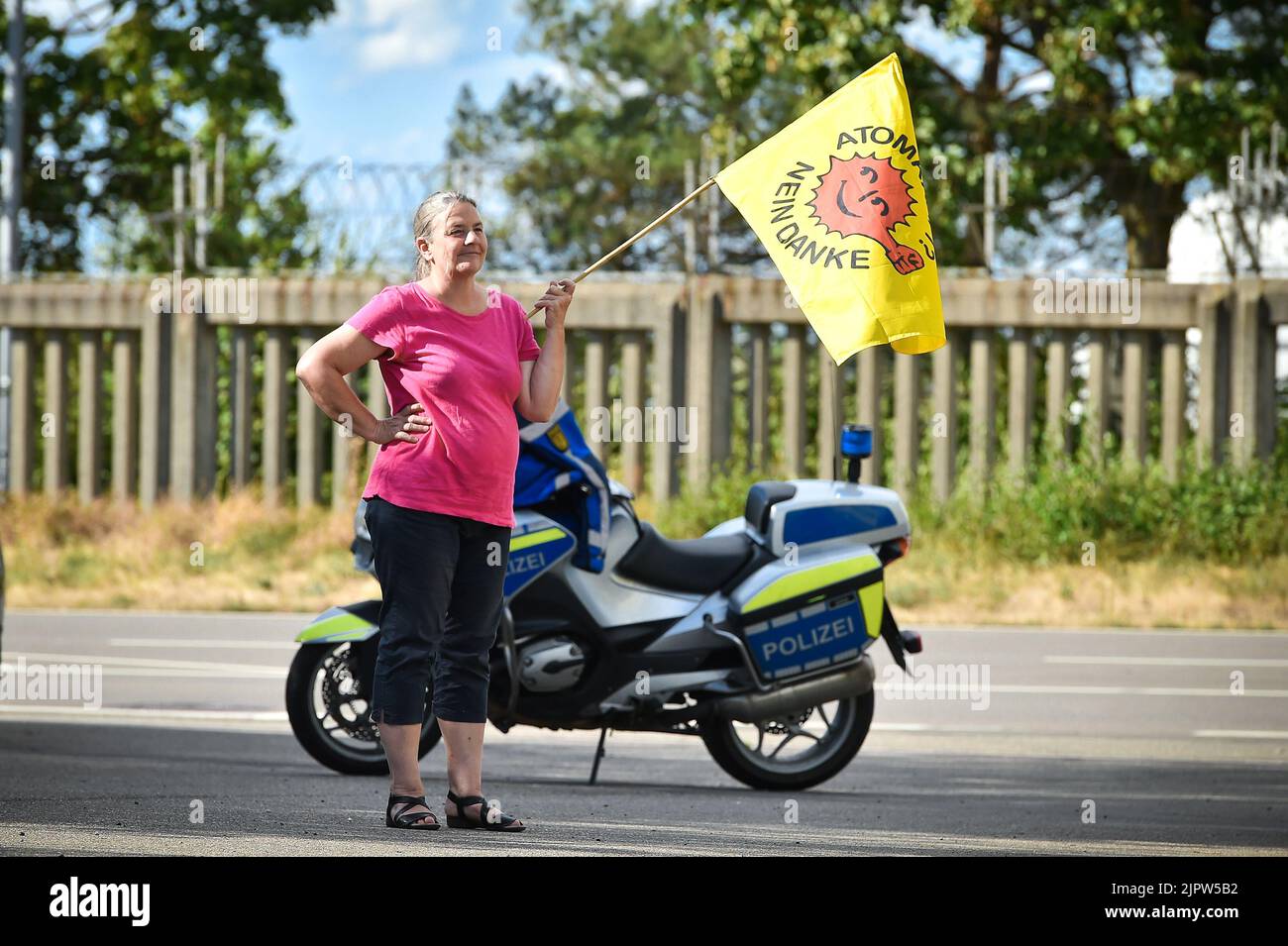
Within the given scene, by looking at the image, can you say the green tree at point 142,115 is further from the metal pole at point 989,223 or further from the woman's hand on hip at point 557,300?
the woman's hand on hip at point 557,300

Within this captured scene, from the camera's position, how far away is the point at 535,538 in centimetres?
715

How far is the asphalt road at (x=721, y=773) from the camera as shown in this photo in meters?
5.68

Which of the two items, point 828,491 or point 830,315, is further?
point 828,491

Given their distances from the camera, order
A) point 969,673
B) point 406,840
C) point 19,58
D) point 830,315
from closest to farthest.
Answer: point 406,840 < point 830,315 < point 969,673 < point 19,58

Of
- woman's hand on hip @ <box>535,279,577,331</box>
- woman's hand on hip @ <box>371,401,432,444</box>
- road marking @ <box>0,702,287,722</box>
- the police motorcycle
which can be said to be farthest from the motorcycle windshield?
road marking @ <box>0,702,287,722</box>

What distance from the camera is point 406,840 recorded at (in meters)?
5.30

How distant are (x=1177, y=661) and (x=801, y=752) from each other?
5.73m

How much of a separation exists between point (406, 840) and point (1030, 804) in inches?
109

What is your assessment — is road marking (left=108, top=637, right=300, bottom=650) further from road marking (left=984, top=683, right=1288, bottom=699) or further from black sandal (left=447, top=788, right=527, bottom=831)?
black sandal (left=447, top=788, right=527, bottom=831)

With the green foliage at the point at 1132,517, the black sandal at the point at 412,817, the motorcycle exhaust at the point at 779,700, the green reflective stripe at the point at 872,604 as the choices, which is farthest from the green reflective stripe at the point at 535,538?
the green foliage at the point at 1132,517

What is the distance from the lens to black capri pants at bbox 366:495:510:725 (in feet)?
17.8

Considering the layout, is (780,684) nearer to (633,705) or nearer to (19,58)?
(633,705)
